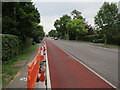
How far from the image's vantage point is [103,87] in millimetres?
3691

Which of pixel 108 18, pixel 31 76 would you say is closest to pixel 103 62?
pixel 31 76

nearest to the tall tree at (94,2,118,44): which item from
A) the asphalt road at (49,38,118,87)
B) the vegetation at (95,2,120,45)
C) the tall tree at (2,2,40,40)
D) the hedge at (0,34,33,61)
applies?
the vegetation at (95,2,120,45)

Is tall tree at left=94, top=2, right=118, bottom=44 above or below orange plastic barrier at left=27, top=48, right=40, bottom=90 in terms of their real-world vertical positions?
above

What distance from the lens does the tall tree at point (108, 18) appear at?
61.8 feet

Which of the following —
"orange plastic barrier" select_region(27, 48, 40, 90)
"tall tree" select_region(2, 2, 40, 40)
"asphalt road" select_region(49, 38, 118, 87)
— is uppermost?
"tall tree" select_region(2, 2, 40, 40)

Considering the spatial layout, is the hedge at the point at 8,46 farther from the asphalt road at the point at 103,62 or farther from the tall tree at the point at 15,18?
the asphalt road at the point at 103,62

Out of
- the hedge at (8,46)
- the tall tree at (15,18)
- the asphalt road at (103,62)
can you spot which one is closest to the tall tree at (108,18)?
the asphalt road at (103,62)

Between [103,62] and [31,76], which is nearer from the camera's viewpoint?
[31,76]

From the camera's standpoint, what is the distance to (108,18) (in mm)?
18750

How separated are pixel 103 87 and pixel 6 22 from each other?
910 centimetres

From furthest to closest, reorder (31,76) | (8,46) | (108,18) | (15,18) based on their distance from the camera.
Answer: (108,18) → (15,18) → (8,46) → (31,76)

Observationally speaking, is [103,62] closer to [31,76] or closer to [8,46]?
[31,76]

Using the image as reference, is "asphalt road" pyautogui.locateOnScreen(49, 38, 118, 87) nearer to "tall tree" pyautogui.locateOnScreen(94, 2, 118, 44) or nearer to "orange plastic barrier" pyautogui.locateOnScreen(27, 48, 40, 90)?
"orange plastic barrier" pyautogui.locateOnScreen(27, 48, 40, 90)

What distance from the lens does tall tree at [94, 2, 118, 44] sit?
18.8 meters
